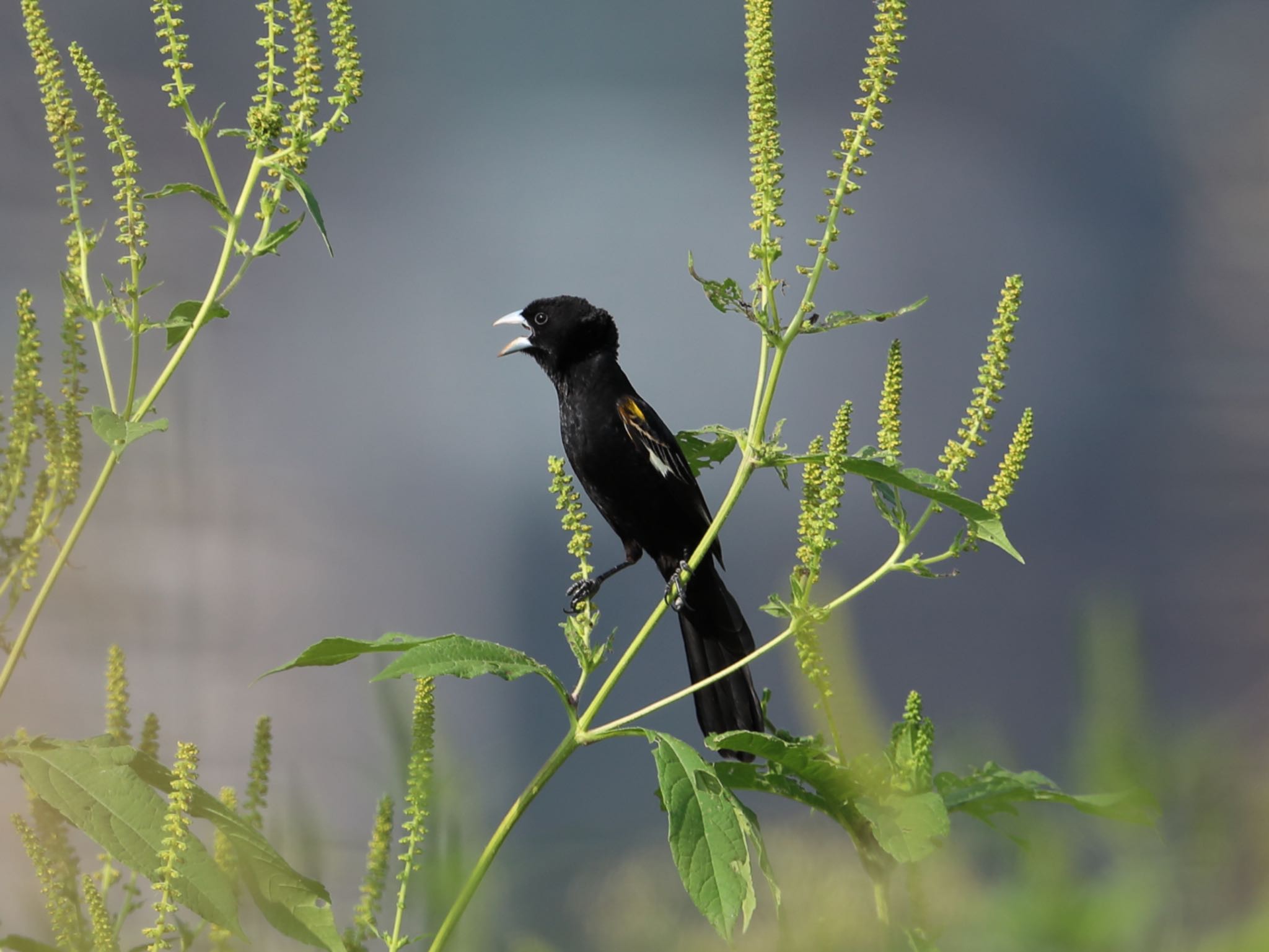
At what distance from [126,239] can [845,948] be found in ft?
2.38

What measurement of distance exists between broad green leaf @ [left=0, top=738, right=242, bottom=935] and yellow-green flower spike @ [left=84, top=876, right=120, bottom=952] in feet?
0.13

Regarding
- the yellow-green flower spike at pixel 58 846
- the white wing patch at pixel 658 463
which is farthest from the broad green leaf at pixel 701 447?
the yellow-green flower spike at pixel 58 846

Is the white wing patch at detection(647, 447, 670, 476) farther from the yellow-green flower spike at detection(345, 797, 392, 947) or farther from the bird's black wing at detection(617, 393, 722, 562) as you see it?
the yellow-green flower spike at detection(345, 797, 392, 947)

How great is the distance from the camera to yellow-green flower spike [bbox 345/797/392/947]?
767 millimetres

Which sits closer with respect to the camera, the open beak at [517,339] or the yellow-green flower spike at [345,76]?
the yellow-green flower spike at [345,76]

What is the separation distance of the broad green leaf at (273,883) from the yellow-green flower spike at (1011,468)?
52 cm

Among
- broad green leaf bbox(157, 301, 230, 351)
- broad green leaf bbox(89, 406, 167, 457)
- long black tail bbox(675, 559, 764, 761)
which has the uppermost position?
broad green leaf bbox(157, 301, 230, 351)

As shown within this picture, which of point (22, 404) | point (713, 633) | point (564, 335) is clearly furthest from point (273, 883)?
point (564, 335)

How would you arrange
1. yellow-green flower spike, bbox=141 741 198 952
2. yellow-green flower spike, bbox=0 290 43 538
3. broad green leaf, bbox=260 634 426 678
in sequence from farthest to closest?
yellow-green flower spike, bbox=0 290 43 538
broad green leaf, bbox=260 634 426 678
yellow-green flower spike, bbox=141 741 198 952

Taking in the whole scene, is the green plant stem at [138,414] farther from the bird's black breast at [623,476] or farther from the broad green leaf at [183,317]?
the bird's black breast at [623,476]

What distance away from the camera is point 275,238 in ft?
2.98

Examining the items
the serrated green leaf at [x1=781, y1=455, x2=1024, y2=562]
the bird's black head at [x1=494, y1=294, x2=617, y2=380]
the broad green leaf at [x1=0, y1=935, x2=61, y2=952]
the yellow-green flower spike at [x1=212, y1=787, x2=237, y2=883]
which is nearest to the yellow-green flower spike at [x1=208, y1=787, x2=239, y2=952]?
the yellow-green flower spike at [x1=212, y1=787, x2=237, y2=883]

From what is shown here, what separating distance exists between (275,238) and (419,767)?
418mm

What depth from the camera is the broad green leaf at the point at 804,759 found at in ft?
2.66
